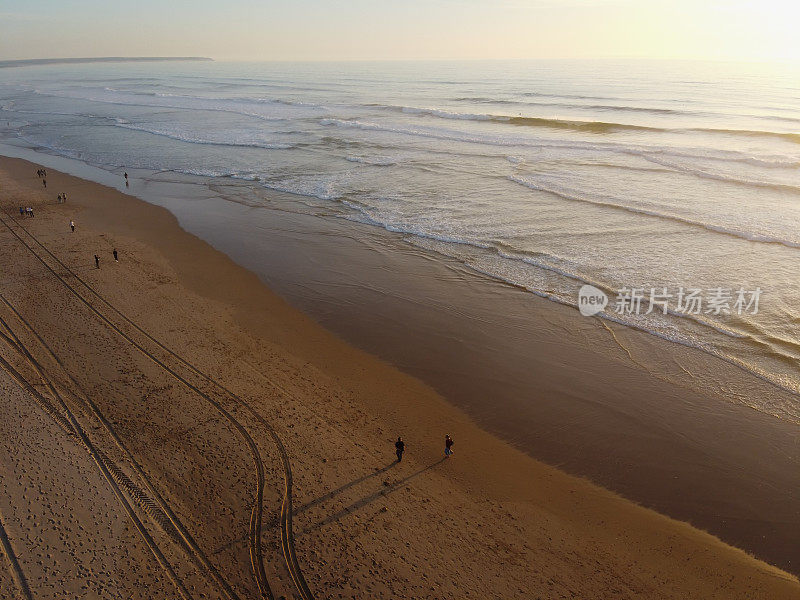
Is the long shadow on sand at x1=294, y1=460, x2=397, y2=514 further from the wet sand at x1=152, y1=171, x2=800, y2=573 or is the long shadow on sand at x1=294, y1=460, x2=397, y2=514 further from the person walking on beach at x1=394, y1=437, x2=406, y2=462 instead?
the wet sand at x1=152, y1=171, x2=800, y2=573

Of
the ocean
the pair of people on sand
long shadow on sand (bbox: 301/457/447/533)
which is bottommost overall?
long shadow on sand (bbox: 301/457/447/533)

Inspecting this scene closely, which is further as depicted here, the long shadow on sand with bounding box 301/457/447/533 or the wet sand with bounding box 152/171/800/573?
the wet sand with bounding box 152/171/800/573

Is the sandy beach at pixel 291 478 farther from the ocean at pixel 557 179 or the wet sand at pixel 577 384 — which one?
the ocean at pixel 557 179

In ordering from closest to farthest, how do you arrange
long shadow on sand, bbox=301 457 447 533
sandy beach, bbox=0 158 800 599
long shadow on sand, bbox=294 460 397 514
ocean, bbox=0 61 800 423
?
sandy beach, bbox=0 158 800 599 → long shadow on sand, bbox=301 457 447 533 → long shadow on sand, bbox=294 460 397 514 → ocean, bbox=0 61 800 423

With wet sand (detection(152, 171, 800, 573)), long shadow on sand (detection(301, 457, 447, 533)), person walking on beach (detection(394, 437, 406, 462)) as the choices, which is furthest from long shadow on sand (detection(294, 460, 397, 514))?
wet sand (detection(152, 171, 800, 573))

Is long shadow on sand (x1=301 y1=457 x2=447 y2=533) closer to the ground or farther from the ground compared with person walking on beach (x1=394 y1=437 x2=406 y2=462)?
closer to the ground

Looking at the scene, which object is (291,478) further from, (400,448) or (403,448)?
(403,448)

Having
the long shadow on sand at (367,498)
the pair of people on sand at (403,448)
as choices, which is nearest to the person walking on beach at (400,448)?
the pair of people on sand at (403,448)
